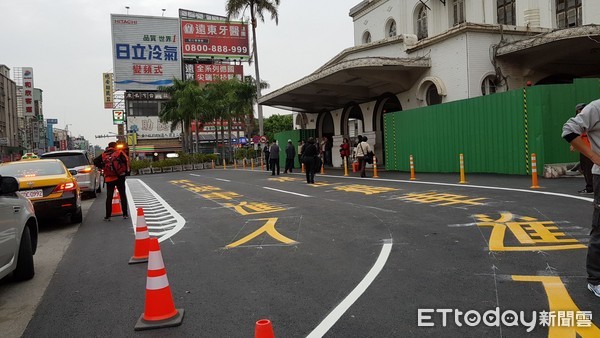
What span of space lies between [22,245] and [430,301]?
Answer: 472 centimetres

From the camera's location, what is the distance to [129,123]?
7706 cm

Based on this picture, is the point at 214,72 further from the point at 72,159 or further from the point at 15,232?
the point at 15,232

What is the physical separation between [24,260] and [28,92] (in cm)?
6938

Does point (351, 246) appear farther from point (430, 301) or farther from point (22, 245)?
point (22, 245)

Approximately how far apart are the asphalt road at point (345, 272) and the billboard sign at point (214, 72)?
67.5 m

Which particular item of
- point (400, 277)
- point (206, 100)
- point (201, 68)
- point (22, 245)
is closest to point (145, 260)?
point (22, 245)

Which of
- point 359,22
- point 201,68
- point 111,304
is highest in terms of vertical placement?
point 201,68

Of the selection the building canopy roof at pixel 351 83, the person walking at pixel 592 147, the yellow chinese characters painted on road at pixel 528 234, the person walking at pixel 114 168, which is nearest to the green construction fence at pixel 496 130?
the building canopy roof at pixel 351 83

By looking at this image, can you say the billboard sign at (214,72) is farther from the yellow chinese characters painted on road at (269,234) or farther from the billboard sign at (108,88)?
the yellow chinese characters painted on road at (269,234)

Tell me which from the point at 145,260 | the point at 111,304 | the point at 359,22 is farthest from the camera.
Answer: the point at 359,22

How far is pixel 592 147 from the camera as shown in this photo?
4.24 m

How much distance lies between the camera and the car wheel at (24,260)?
565 cm

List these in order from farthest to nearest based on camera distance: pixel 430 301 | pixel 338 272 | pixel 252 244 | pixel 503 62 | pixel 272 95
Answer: pixel 272 95, pixel 503 62, pixel 252 244, pixel 338 272, pixel 430 301

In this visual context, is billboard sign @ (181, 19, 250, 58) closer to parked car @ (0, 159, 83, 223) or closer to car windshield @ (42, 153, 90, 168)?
car windshield @ (42, 153, 90, 168)
